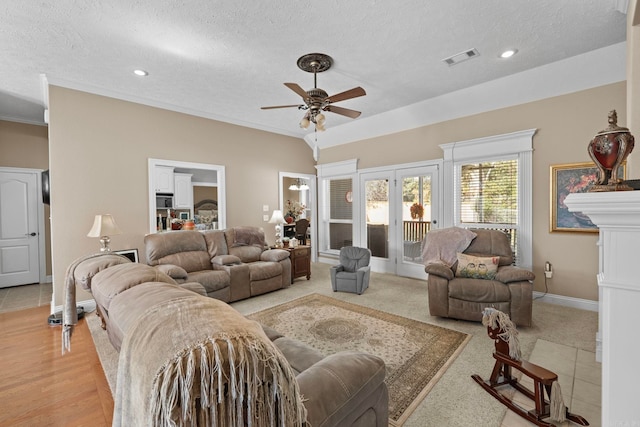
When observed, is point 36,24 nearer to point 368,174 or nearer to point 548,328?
point 368,174

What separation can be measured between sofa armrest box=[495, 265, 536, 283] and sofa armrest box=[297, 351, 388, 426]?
2.48 meters

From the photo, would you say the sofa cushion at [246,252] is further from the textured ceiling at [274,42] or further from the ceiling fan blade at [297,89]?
the ceiling fan blade at [297,89]

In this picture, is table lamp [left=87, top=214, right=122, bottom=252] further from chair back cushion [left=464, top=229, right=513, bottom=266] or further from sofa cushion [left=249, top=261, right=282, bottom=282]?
chair back cushion [left=464, top=229, right=513, bottom=266]

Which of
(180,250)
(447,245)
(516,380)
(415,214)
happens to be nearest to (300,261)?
(180,250)

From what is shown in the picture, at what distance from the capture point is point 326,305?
3861mm

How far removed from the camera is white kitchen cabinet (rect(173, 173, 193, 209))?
6086 millimetres

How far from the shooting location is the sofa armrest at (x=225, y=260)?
165 inches

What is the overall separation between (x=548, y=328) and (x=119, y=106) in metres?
6.20

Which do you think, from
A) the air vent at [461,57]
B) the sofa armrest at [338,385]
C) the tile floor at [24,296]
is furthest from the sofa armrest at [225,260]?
the air vent at [461,57]

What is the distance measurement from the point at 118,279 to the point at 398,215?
481cm

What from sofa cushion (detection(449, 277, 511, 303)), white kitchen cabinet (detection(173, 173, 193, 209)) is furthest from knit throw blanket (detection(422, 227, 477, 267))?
white kitchen cabinet (detection(173, 173, 193, 209))

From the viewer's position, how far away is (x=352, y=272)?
4.53 metres

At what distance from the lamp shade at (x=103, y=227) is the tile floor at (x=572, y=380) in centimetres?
441

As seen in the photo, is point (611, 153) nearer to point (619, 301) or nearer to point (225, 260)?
point (619, 301)
